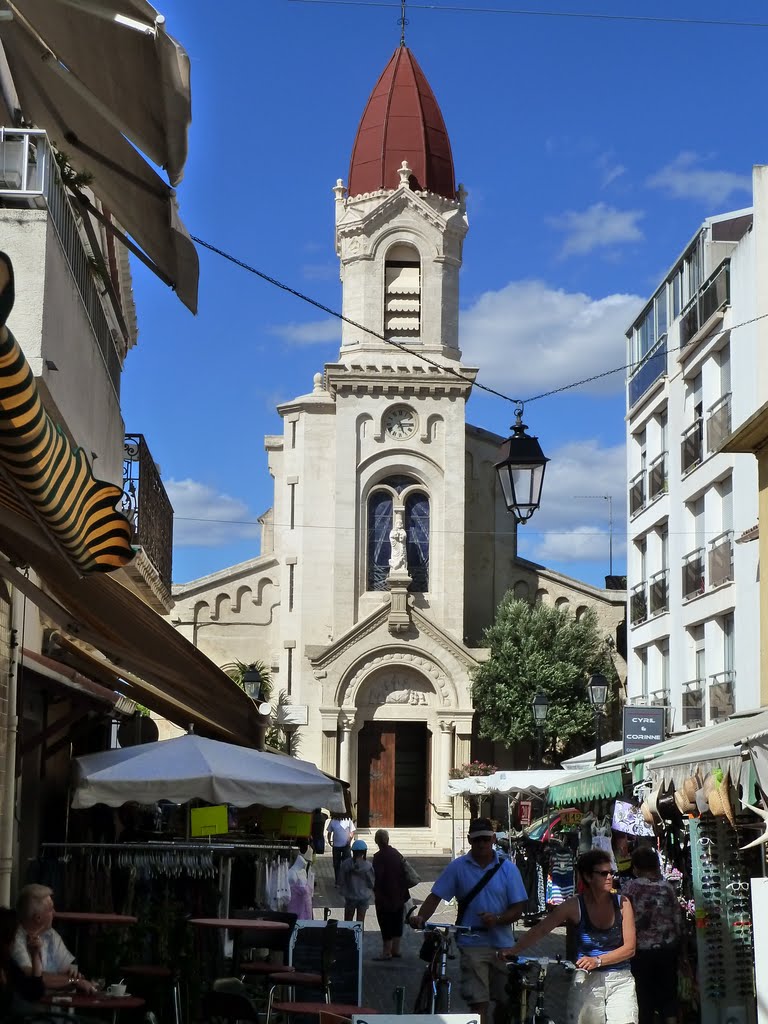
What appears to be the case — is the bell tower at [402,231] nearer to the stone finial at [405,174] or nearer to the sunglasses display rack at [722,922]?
the stone finial at [405,174]

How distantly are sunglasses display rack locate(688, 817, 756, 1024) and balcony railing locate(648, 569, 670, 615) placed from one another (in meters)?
22.8

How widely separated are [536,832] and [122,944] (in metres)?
15.4

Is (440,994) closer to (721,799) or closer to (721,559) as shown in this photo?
(721,799)

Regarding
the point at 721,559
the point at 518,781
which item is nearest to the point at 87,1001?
the point at 518,781

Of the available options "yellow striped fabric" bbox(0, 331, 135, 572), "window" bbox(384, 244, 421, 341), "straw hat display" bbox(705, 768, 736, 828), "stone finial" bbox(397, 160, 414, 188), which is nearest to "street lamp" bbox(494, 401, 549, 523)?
"straw hat display" bbox(705, 768, 736, 828)

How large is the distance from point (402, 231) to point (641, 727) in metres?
23.9

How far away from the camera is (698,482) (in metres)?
33.0

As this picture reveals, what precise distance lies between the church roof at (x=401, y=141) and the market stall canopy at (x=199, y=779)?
38.2 meters

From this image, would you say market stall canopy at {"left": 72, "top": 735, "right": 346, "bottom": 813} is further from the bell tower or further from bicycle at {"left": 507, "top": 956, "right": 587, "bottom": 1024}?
the bell tower

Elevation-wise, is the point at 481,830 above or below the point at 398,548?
below

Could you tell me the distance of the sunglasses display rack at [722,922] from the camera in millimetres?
12086

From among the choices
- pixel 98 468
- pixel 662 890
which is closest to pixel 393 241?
pixel 98 468

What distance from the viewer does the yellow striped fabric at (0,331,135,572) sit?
4.74m

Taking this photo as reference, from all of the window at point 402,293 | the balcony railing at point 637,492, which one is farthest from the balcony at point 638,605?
the window at point 402,293
